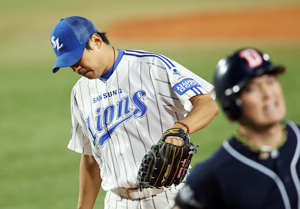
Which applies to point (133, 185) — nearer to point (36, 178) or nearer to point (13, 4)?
point (36, 178)

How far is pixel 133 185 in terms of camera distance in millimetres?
2816

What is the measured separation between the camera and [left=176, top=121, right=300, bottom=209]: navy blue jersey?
59.9 inches

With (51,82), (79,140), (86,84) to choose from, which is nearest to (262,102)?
(86,84)

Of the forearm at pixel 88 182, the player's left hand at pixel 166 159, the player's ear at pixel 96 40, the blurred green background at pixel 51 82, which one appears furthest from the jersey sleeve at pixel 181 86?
the blurred green background at pixel 51 82

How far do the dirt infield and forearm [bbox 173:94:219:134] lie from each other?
15.5m

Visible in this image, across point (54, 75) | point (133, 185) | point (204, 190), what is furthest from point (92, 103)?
point (54, 75)

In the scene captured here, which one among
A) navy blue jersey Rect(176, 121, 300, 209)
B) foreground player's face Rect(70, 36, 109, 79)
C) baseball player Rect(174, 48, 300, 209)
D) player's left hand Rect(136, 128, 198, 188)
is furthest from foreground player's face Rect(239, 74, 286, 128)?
foreground player's face Rect(70, 36, 109, 79)

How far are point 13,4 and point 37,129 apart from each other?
19.4m

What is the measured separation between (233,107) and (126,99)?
55.1 inches

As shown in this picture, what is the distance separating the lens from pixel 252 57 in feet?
5.19

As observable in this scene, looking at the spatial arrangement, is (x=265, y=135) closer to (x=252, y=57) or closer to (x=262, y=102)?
(x=262, y=102)

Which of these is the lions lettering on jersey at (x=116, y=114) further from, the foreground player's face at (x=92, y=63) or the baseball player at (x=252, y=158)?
the baseball player at (x=252, y=158)

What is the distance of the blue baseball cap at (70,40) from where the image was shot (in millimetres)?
2783

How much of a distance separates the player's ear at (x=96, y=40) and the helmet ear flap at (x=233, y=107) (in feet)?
4.92
